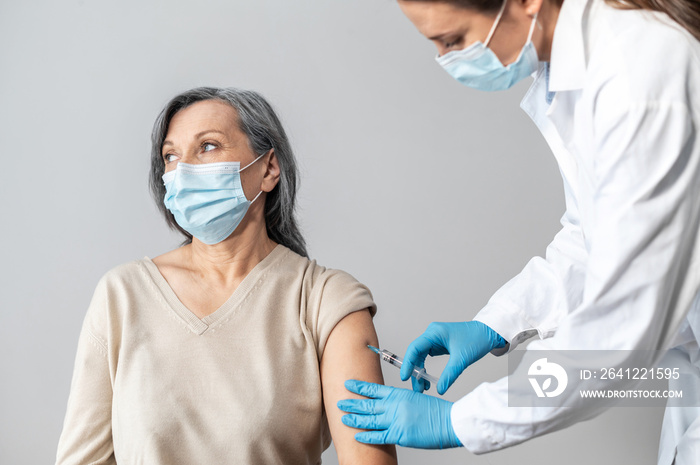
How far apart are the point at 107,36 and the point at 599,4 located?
2062 millimetres

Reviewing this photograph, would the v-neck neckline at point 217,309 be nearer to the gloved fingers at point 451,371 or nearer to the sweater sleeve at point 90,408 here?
the sweater sleeve at point 90,408

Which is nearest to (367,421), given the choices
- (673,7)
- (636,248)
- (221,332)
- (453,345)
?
(453,345)

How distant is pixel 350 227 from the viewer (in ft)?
8.55

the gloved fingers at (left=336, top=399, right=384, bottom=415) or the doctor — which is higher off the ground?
the doctor

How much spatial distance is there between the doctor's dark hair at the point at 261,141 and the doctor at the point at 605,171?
0.62 m

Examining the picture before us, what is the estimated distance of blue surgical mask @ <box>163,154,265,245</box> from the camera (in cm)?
181

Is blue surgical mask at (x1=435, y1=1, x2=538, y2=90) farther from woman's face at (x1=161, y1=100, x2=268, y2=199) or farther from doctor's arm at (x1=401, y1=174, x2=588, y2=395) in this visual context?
woman's face at (x1=161, y1=100, x2=268, y2=199)

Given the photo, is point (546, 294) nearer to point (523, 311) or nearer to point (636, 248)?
point (523, 311)

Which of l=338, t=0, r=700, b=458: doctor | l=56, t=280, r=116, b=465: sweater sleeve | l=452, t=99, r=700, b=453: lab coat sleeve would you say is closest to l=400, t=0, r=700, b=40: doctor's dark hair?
l=338, t=0, r=700, b=458: doctor

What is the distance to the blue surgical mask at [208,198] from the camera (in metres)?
1.81

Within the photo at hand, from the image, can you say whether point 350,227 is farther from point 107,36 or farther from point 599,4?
point 599,4

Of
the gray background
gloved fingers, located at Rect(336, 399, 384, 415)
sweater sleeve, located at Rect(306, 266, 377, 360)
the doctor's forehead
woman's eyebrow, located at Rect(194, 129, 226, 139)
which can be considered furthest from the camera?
the gray background

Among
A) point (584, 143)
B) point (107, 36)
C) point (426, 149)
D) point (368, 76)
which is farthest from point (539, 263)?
point (107, 36)

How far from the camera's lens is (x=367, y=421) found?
148 centimetres
